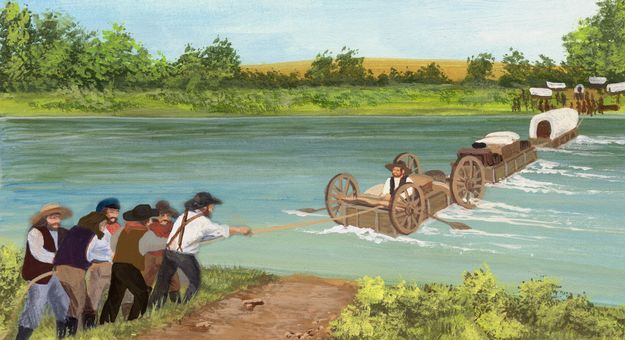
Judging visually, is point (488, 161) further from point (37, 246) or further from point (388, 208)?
point (37, 246)

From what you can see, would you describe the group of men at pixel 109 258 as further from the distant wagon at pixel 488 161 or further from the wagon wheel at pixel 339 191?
the distant wagon at pixel 488 161

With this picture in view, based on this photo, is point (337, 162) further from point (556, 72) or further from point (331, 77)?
point (556, 72)

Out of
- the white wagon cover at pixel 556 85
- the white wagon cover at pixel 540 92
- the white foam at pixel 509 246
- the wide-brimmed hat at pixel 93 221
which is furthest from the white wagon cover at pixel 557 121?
the wide-brimmed hat at pixel 93 221

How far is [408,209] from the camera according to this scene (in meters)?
18.0

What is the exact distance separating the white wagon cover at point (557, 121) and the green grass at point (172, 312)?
33758 millimetres

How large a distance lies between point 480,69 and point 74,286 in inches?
2758

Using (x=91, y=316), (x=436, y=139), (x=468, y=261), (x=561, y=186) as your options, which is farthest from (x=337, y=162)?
(x=91, y=316)

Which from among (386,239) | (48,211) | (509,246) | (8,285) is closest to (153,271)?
(48,211)

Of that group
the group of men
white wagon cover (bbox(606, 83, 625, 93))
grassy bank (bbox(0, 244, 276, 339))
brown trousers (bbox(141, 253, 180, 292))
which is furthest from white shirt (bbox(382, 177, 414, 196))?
white wagon cover (bbox(606, 83, 625, 93))

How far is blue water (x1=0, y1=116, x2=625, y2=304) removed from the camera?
56.2 feet

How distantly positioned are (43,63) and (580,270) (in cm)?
6628

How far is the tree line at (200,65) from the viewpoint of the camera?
240ft

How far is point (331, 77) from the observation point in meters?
73.4

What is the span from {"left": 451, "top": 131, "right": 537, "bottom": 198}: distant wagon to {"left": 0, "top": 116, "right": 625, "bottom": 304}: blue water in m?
0.71
